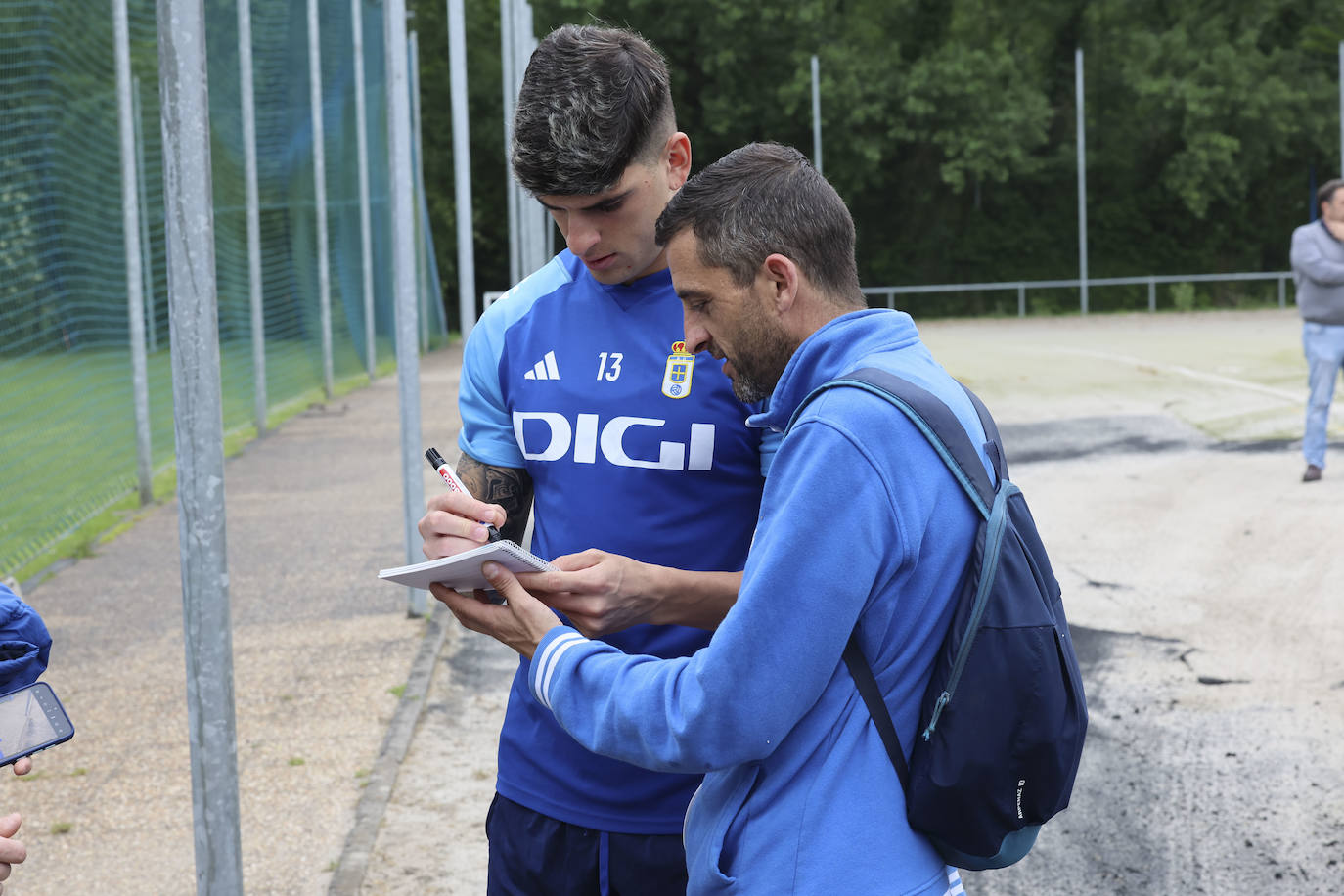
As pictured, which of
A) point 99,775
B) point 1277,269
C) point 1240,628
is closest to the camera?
point 99,775

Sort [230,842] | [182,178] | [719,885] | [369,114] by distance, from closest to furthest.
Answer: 1. [719,885]
2. [182,178]
3. [230,842]
4. [369,114]

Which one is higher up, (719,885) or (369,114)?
(369,114)

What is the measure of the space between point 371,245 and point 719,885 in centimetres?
2206

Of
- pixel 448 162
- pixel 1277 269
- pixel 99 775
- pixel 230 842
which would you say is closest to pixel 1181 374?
pixel 99 775

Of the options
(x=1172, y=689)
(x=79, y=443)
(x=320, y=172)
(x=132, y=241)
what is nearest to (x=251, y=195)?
(x=320, y=172)

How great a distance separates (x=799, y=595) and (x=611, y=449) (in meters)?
0.71

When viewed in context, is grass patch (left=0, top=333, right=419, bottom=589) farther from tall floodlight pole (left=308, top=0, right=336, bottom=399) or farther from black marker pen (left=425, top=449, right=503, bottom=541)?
black marker pen (left=425, top=449, right=503, bottom=541)

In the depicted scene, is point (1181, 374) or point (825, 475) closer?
point (825, 475)

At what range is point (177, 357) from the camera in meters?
2.84

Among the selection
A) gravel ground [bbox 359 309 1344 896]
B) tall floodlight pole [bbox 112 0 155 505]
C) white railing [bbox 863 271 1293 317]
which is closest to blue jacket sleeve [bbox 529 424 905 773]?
gravel ground [bbox 359 309 1344 896]

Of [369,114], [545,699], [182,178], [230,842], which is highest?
[369,114]

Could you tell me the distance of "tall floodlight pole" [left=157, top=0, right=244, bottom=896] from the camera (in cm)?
274

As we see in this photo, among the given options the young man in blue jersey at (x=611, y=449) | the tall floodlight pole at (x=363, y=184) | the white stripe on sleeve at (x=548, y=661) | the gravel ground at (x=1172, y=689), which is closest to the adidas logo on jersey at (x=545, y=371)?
the young man in blue jersey at (x=611, y=449)

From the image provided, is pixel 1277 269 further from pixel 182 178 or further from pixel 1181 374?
pixel 182 178
